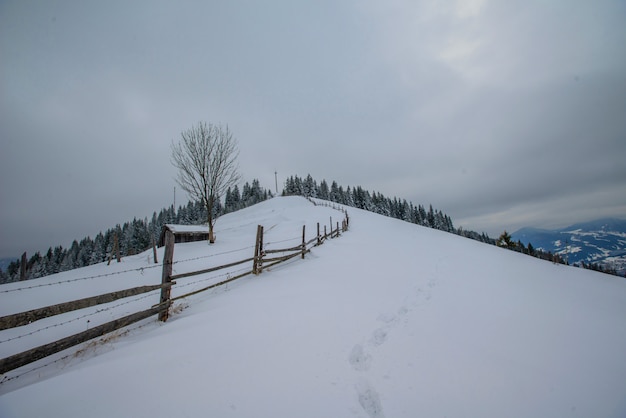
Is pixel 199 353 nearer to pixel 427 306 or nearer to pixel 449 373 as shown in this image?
pixel 449 373

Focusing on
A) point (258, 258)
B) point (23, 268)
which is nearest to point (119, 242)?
point (23, 268)

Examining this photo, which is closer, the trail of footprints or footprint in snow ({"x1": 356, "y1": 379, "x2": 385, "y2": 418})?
footprint in snow ({"x1": 356, "y1": 379, "x2": 385, "y2": 418})

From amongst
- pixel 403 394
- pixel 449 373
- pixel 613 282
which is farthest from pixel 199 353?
pixel 613 282

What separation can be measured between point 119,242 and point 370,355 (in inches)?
3534

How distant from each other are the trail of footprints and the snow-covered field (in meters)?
0.02

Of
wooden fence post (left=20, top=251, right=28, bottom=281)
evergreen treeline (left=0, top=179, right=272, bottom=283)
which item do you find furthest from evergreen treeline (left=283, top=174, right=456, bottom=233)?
wooden fence post (left=20, top=251, right=28, bottom=281)

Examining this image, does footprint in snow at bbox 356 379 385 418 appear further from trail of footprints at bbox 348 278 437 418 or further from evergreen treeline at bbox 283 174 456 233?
evergreen treeline at bbox 283 174 456 233

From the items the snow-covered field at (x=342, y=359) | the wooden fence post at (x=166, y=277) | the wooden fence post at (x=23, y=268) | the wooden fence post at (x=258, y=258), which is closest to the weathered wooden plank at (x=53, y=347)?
the snow-covered field at (x=342, y=359)

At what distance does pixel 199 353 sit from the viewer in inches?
137

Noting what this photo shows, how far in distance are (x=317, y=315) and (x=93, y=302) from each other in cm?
387

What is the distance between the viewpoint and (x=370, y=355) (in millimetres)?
3666

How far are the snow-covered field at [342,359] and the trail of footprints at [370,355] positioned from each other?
2 cm

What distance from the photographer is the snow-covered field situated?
2.69 meters

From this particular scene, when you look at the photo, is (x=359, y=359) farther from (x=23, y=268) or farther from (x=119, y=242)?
(x=119, y=242)
